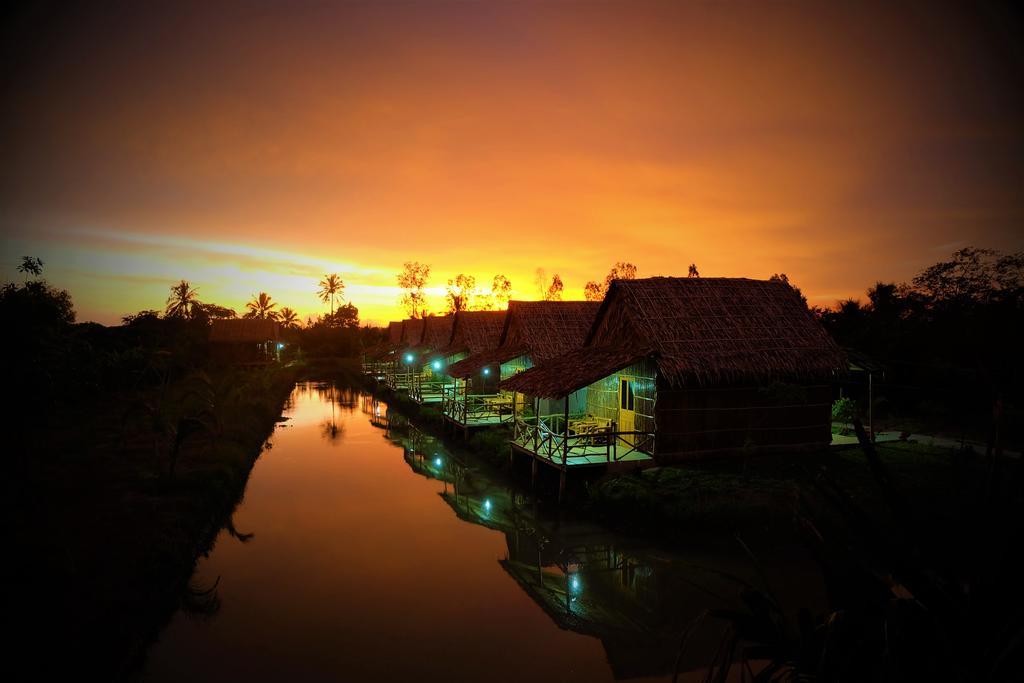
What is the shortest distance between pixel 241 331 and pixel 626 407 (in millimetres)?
50421

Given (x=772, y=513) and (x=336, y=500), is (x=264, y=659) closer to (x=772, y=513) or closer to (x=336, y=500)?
(x=336, y=500)

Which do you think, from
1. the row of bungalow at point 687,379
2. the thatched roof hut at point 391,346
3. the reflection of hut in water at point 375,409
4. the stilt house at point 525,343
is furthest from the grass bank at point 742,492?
the thatched roof hut at point 391,346

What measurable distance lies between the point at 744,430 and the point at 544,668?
10.6 m

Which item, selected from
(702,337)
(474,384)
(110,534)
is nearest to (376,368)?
(474,384)

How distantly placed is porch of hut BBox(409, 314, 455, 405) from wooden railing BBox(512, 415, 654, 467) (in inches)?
573

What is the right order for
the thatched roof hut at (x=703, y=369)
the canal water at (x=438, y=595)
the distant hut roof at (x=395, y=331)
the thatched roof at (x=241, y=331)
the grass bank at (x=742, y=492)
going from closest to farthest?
the canal water at (x=438, y=595), the grass bank at (x=742, y=492), the thatched roof hut at (x=703, y=369), the thatched roof at (x=241, y=331), the distant hut roof at (x=395, y=331)

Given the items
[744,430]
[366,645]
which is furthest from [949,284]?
[366,645]

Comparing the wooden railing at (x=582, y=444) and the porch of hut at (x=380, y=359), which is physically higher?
the porch of hut at (x=380, y=359)

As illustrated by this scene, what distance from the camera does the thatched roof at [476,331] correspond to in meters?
32.7

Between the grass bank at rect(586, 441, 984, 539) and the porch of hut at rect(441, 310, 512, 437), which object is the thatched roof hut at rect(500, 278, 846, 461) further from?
the porch of hut at rect(441, 310, 512, 437)

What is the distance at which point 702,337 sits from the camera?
55.0 feet

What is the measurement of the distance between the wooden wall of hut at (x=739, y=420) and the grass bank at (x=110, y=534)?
39.1 ft

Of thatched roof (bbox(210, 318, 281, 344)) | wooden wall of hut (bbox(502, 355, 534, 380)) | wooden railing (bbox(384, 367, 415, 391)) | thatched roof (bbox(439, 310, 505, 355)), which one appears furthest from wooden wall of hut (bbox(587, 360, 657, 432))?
A: thatched roof (bbox(210, 318, 281, 344))

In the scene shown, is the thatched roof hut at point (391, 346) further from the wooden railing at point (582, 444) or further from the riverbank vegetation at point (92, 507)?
the wooden railing at point (582, 444)
